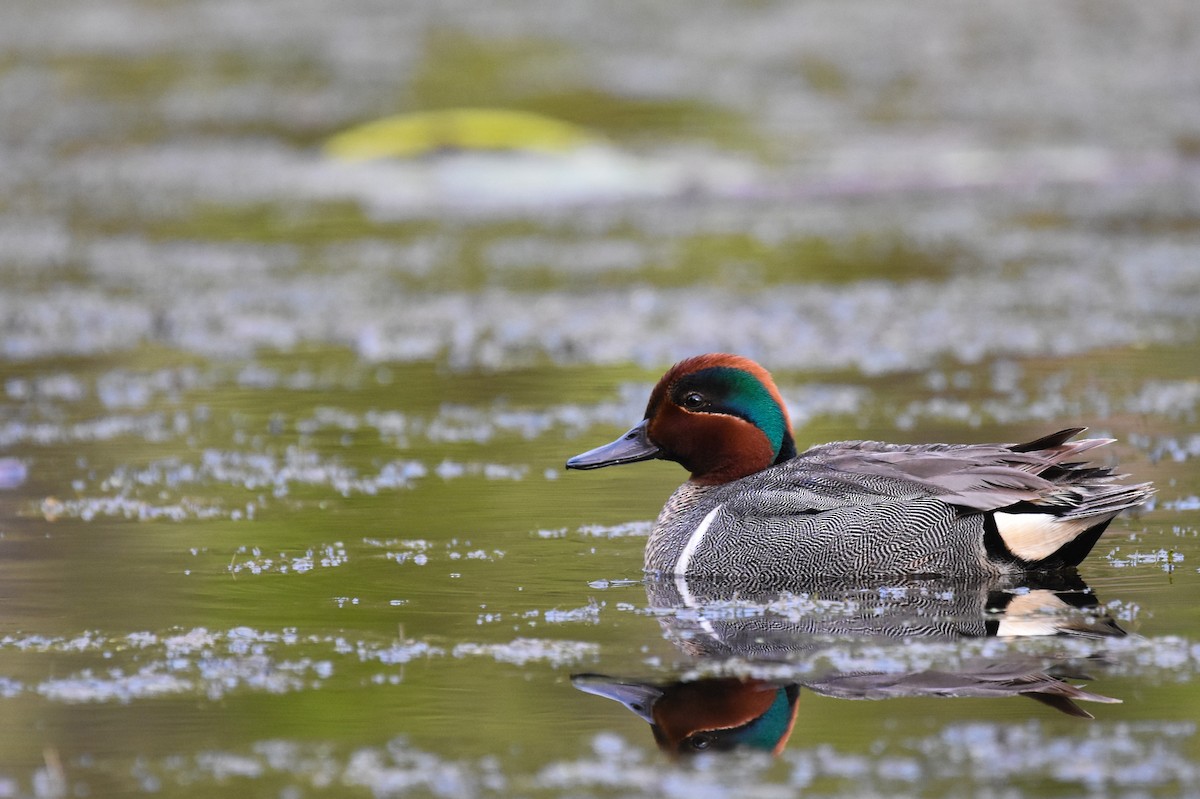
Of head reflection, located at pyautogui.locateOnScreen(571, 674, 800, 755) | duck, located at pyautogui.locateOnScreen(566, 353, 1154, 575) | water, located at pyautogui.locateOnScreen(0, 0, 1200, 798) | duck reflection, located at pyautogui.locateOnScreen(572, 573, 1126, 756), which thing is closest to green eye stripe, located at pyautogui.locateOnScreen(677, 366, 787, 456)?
duck, located at pyautogui.locateOnScreen(566, 353, 1154, 575)

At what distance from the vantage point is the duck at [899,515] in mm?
7695

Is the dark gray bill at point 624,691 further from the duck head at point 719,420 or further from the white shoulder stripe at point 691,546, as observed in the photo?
the duck head at point 719,420

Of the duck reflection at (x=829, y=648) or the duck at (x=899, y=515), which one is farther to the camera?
the duck at (x=899, y=515)

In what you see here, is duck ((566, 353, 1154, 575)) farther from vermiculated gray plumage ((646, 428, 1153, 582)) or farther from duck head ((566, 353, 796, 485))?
duck head ((566, 353, 796, 485))

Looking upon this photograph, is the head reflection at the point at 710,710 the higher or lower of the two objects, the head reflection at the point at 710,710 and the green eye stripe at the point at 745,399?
the lower

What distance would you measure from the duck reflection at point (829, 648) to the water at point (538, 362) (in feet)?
0.11

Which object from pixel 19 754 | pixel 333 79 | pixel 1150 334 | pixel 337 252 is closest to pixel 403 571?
pixel 19 754

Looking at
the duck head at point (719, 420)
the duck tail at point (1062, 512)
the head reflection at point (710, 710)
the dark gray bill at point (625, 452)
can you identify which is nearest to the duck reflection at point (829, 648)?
the head reflection at point (710, 710)

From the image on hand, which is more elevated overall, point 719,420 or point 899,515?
point 719,420

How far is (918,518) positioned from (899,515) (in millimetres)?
75

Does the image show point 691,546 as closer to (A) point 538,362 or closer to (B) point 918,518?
(B) point 918,518

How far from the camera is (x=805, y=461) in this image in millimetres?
8211

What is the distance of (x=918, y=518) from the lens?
7.77 meters

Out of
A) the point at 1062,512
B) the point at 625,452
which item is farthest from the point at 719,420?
the point at 1062,512
